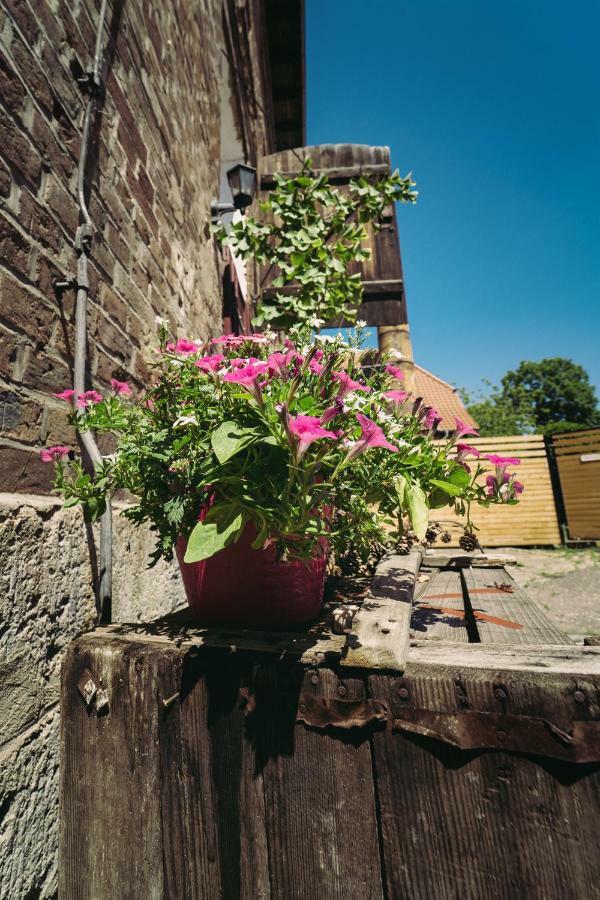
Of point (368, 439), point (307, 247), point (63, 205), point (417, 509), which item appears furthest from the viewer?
point (307, 247)

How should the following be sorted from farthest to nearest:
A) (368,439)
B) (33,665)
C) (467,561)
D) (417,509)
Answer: (467,561)
(33,665)
(417,509)
(368,439)

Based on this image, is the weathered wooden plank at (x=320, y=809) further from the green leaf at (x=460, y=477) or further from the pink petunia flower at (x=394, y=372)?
the pink petunia flower at (x=394, y=372)

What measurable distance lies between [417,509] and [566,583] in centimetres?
517

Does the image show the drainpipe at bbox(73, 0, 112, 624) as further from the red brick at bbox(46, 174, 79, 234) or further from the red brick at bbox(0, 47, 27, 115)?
the red brick at bbox(0, 47, 27, 115)

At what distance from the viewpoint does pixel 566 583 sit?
511 cm

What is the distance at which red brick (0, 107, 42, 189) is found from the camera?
1.16 m

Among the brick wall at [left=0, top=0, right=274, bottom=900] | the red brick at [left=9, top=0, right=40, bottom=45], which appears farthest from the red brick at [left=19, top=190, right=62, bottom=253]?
the red brick at [left=9, top=0, right=40, bottom=45]

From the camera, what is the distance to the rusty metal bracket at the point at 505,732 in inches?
27.0

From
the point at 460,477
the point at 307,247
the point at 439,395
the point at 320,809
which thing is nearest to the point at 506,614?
the point at 460,477

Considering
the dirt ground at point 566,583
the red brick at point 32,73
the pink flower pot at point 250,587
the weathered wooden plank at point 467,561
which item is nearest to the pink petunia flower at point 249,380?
the pink flower pot at point 250,587

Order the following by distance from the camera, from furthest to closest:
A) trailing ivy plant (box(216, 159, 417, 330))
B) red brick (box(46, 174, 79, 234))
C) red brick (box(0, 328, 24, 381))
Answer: trailing ivy plant (box(216, 159, 417, 330)) < red brick (box(46, 174, 79, 234)) < red brick (box(0, 328, 24, 381))

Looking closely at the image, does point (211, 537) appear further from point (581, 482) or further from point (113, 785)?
point (581, 482)

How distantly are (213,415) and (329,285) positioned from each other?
278cm

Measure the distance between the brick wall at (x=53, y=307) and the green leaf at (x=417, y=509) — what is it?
35.5 inches
